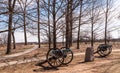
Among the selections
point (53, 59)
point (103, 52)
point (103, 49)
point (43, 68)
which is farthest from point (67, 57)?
point (103, 52)

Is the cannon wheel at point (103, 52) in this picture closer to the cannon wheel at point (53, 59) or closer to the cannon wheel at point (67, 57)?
the cannon wheel at point (67, 57)

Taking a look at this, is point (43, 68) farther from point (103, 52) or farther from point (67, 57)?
point (103, 52)

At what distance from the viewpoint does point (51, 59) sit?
15961mm

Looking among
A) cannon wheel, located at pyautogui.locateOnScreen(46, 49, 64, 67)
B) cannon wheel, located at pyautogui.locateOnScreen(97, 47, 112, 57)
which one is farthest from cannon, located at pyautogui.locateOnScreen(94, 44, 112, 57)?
cannon wheel, located at pyautogui.locateOnScreen(46, 49, 64, 67)

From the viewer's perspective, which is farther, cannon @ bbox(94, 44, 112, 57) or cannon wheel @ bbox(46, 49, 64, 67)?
cannon @ bbox(94, 44, 112, 57)

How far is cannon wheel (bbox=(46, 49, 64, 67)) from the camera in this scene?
15.8m

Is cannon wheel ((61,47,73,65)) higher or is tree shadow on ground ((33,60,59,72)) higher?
cannon wheel ((61,47,73,65))

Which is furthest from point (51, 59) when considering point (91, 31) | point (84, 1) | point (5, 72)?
point (91, 31)

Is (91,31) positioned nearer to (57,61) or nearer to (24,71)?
(57,61)

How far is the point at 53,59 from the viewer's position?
1599cm

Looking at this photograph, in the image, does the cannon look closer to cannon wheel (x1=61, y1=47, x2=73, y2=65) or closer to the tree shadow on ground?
cannon wheel (x1=61, y1=47, x2=73, y2=65)

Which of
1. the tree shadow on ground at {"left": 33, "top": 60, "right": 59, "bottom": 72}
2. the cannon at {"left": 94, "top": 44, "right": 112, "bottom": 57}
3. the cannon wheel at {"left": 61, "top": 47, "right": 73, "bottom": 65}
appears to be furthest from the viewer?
the cannon at {"left": 94, "top": 44, "right": 112, "bottom": 57}

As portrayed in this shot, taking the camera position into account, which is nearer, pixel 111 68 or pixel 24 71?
pixel 24 71

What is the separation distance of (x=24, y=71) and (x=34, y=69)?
837 millimetres
